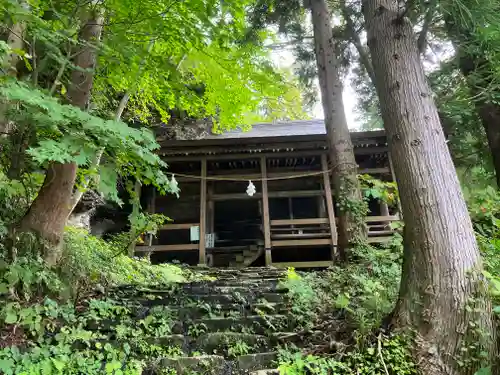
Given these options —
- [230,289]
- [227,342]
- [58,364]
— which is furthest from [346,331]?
[58,364]

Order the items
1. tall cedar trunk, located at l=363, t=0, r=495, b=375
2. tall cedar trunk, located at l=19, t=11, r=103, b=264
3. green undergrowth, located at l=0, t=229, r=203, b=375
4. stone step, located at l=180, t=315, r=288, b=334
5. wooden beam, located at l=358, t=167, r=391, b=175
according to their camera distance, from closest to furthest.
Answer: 1. tall cedar trunk, located at l=363, t=0, r=495, b=375
2. green undergrowth, located at l=0, t=229, r=203, b=375
3. stone step, located at l=180, t=315, r=288, b=334
4. tall cedar trunk, located at l=19, t=11, r=103, b=264
5. wooden beam, located at l=358, t=167, r=391, b=175

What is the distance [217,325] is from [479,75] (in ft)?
18.4

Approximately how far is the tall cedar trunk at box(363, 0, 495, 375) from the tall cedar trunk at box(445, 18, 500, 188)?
261 cm

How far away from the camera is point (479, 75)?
5742 mm

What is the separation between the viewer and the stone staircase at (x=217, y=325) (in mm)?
3107

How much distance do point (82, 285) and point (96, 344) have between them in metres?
1.23

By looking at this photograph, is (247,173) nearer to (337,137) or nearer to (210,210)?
(210,210)

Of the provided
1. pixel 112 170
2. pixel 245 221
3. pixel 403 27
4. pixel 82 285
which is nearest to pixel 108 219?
pixel 245 221

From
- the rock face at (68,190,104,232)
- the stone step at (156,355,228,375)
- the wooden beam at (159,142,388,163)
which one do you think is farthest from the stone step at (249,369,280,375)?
the wooden beam at (159,142,388,163)

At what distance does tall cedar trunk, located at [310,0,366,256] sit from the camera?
6.04 metres

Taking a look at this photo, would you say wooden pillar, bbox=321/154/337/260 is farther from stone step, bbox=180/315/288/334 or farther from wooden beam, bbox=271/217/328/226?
stone step, bbox=180/315/288/334

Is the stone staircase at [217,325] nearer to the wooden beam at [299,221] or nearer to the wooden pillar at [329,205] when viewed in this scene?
the wooden beam at [299,221]

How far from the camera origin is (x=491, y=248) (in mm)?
4105

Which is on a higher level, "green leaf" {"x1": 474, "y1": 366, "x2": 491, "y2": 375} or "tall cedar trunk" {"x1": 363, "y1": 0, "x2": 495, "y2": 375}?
"tall cedar trunk" {"x1": 363, "y1": 0, "x2": 495, "y2": 375}
